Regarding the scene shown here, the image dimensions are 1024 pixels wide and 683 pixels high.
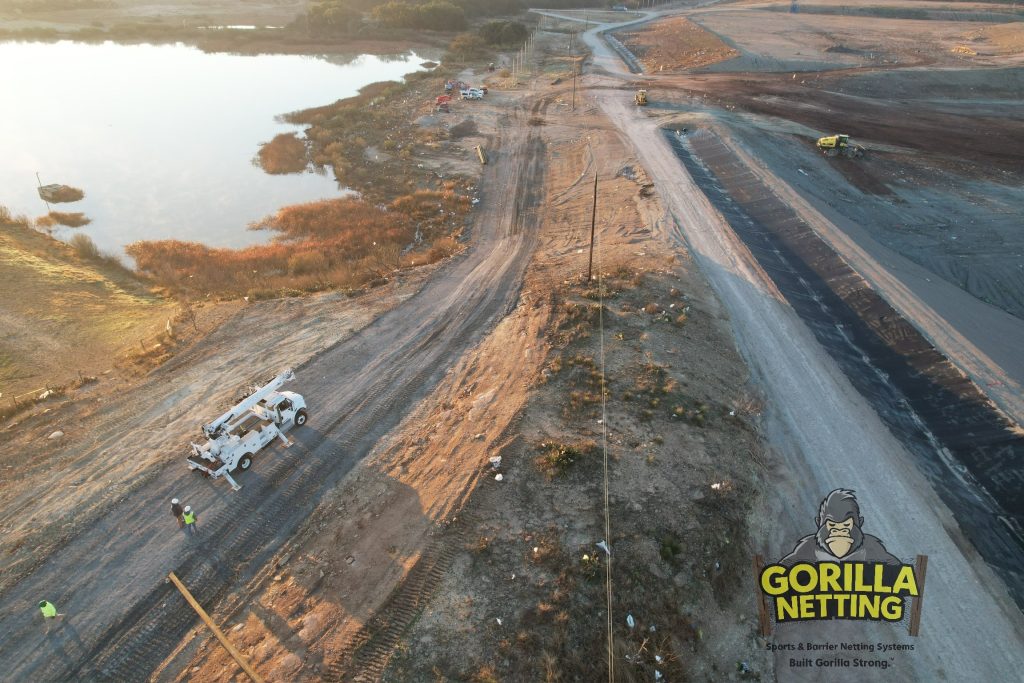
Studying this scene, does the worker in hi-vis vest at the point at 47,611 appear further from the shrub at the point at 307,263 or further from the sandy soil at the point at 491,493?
the shrub at the point at 307,263

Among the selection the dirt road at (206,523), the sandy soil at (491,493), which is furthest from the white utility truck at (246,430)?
the sandy soil at (491,493)

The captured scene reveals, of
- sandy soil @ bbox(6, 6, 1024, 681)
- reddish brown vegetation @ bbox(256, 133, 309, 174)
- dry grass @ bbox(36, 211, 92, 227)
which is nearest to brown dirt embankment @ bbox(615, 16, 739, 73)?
reddish brown vegetation @ bbox(256, 133, 309, 174)

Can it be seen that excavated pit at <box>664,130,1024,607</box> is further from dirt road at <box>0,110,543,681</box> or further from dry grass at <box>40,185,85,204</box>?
dry grass at <box>40,185,85,204</box>

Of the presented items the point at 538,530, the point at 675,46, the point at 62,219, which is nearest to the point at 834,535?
the point at 538,530

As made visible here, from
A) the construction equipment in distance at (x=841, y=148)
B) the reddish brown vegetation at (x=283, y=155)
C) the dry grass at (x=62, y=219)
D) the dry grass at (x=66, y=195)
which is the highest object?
the construction equipment in distance at (x=841, y=148)

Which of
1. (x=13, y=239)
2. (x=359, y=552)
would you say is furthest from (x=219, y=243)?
(x=359, y=552)

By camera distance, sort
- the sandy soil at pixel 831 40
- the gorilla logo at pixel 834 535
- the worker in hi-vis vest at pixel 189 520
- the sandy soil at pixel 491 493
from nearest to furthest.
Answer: the gorilla logo at pixel 834 535, the sandy soil at pixel 491 493, the worker in hi-vis vest at pixel 189 520, the sandy soil at pixel 831 40

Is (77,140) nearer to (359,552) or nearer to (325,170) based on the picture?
(325,170)
